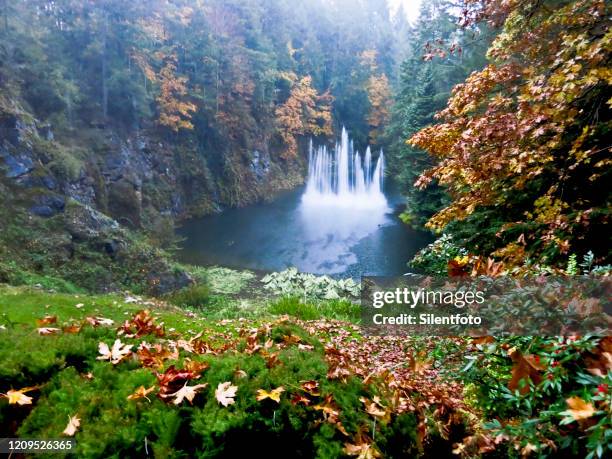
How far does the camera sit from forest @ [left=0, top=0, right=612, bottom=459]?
1.85m

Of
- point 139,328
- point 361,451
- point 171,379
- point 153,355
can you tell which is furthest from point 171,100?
point 361,451

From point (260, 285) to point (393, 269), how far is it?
5549 mm

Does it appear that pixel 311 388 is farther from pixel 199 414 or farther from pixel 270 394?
pixel 199 414

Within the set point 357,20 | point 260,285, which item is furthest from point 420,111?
point 357,20

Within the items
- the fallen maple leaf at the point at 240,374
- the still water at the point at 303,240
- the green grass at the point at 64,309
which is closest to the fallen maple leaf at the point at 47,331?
the fallen maple leaf at the point at 240,374

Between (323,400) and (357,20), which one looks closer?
(323,400)

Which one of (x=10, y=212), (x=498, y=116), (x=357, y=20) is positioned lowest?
(x=10, y=212)

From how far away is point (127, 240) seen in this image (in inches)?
509

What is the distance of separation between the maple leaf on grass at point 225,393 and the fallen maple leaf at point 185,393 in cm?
9

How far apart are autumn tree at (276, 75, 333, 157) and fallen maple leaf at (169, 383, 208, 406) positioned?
35287mm

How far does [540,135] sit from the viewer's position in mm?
4426

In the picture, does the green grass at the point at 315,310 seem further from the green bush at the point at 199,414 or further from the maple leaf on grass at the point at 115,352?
the green bush at the point at 199,414

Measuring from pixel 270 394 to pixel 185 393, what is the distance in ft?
1.28

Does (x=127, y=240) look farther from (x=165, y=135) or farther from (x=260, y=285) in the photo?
(x=165, y=135)
